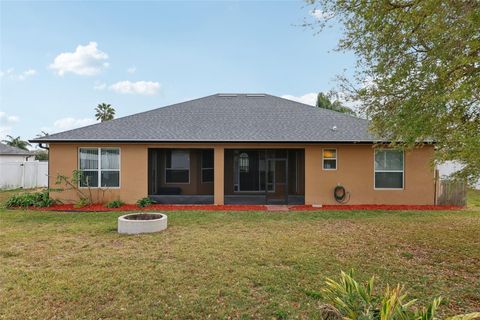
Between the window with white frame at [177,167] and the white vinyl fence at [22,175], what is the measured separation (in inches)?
410

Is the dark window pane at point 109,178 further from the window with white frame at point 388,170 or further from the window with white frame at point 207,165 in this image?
the window with white frame at point 388,170

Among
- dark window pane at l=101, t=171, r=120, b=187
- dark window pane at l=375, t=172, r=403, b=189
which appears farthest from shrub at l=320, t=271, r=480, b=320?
dark window pane at l=101, t=171, r=120, b=187

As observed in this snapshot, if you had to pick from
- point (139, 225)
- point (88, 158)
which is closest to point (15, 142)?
point (88, 158)

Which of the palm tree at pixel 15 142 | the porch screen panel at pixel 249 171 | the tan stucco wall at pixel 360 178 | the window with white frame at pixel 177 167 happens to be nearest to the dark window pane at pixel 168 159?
the window with white frame at pixel 177 167

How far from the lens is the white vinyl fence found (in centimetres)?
1950

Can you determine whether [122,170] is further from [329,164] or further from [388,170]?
[388,170]

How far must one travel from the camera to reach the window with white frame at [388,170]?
1293 cm

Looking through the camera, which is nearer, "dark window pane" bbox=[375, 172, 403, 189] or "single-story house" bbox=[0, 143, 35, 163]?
"dark window pane" bbox=[375, 172, 403, 189]

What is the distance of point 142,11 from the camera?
14.3 m

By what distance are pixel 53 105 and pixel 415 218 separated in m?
21.3

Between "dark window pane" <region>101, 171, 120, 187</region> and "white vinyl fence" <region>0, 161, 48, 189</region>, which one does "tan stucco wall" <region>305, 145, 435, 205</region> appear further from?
"white vinyl fence" <region>0, 161, 48, 189</region>

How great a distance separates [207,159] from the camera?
15.3 metres

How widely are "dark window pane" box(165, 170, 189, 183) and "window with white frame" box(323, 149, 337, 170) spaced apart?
6782 mm

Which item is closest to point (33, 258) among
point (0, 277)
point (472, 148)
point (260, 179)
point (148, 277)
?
point (0, 277)
